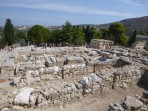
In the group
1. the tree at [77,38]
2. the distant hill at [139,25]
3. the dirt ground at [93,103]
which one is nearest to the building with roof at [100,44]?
the tree at [77,38]

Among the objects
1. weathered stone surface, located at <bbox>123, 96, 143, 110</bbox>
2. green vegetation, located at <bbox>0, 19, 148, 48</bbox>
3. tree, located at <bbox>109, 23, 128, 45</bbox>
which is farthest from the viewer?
tree, located at <bbox>109, 23, 128, 45</bbox>

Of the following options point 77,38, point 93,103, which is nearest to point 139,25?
point 77,38

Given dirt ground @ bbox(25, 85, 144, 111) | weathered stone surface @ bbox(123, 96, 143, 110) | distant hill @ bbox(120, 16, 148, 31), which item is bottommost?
dirt ground @ bbox(25, 85, 144, 111)

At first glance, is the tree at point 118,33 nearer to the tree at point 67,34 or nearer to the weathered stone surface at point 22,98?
A: the tree at point 67,34

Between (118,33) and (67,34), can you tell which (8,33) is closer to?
(67,34)

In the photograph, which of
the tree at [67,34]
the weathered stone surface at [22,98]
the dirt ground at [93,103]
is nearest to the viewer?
the weathered stone surface at [22,98]

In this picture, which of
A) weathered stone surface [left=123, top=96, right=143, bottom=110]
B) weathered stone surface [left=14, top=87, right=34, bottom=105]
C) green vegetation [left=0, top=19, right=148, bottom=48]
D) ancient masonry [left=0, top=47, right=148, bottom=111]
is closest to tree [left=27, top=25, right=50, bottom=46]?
green vegetation [left=0, top=19, right=148, bottom=48]

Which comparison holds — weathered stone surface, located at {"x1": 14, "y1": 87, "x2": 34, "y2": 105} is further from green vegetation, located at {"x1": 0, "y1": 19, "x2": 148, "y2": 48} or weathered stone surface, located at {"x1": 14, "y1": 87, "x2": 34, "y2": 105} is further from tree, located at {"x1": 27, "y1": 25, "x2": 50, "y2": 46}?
tree, located at {"x1": 27, "y1": 25, "x2": 50, "y2": 46}

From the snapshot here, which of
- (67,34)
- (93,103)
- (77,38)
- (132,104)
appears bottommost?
(93,103)

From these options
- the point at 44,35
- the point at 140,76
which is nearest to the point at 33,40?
the point at 44,35

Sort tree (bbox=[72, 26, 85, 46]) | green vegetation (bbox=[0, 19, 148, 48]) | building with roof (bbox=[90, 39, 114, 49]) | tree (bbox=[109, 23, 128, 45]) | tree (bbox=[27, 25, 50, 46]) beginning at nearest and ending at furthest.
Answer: building with roof (bbox=[90, 39, 114, 49]), tree (bbox=[72, 26, 85, 46]), green vegetation (bbox=[0, 19, 148, 48]), tree (bbox=[27, 25, 50, 46]), tree (bbox=[109, 23, 128, 45])

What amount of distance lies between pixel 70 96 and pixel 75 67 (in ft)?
11.7

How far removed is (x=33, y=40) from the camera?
37594mm

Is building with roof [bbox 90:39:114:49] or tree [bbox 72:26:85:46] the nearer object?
building with roof [bbox 90:39:114:49]
